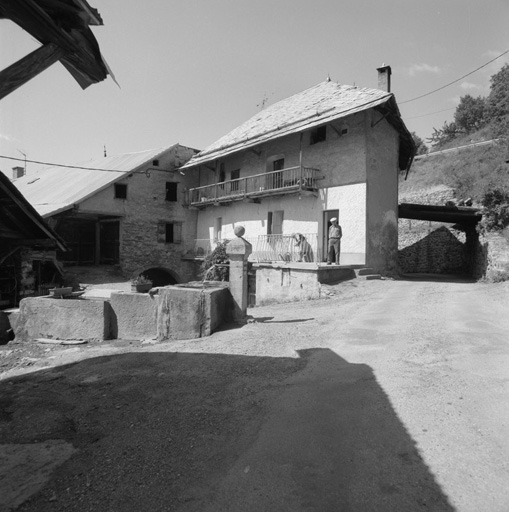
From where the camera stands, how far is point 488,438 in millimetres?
2982

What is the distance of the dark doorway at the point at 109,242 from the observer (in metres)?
21.6

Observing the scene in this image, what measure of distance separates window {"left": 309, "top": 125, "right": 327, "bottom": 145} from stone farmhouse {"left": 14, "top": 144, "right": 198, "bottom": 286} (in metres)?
9.76

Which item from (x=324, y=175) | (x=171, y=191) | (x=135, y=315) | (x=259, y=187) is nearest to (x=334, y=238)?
(x=324, y=175)

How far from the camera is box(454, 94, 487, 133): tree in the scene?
43.5m

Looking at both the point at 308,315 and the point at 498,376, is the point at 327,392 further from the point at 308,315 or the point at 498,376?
the point at 308,315

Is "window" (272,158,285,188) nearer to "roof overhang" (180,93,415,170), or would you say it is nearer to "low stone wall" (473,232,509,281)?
"roof overhang" (180,93,415,170)

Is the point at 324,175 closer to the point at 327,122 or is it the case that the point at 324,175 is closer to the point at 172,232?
the point at 327,122

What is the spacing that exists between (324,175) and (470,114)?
3862 cm

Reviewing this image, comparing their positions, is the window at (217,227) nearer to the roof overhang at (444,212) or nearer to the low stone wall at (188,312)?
the roof overhang at (444,212)

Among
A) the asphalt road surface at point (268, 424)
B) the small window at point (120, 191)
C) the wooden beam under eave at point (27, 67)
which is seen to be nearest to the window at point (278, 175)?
the small window at point (120, 191)

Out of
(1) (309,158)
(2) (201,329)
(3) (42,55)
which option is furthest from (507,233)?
(3) (42,55)

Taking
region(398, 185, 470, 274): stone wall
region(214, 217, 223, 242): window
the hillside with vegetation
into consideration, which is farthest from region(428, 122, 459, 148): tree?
region(214, 217, 223, 242): window

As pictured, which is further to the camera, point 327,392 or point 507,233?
point 507,233

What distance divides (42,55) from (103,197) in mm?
18212
